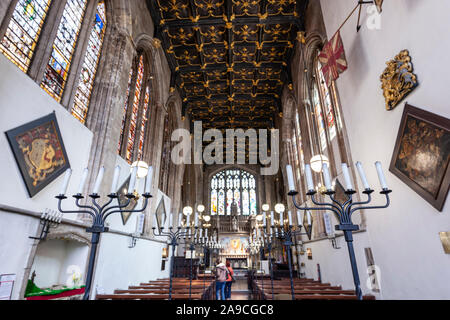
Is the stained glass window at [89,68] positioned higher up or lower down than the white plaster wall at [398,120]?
higher up

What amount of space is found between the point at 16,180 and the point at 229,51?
10491 mm

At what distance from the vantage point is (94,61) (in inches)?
266

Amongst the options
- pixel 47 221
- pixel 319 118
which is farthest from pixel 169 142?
pixel 47 221

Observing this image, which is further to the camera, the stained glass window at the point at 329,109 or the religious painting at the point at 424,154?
the stained glass window at the point at 329,109

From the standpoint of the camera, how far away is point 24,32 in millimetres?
4320

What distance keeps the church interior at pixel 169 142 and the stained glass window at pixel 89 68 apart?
52 mm

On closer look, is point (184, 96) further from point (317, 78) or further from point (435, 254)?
point (435, 254)

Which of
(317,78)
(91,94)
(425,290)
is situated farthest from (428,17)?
(91,94)

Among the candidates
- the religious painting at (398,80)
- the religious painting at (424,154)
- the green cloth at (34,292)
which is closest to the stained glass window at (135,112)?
the green cloth at (34,292)

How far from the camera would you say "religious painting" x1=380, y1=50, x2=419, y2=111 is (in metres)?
3.67

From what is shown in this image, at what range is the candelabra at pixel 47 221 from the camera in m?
4.14

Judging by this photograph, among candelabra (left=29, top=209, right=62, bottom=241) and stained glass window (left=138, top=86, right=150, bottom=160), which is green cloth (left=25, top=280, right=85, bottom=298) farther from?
stained glass window (left=138, top=86, right=150, bottom=160)

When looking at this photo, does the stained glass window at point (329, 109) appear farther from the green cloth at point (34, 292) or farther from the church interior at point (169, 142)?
the green cloth at point (34, 292)

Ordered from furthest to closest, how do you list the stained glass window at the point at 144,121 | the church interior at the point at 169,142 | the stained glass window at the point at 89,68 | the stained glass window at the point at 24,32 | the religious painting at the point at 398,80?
1. the stained glass window at the point at 144,121
2. the stained glass window at the point at 89,68
3. the stained glass window at the point at 24,32
4. the religious painting at the point at 398,80
5. the church interior at the point at 169,142
